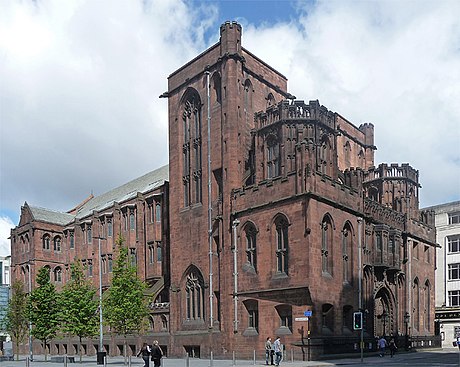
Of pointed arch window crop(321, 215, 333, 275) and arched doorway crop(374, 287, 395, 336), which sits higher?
pointed arch window crop(321, 215, 333, 275)

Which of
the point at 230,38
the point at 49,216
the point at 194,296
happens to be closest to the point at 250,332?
the point at 194,296

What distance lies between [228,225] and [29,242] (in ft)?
132

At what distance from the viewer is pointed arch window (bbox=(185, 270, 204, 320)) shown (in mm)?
46062

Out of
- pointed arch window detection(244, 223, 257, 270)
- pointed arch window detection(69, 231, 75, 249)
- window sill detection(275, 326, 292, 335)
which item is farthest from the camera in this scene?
pointed arch window detection(69, 231, 75, 249)

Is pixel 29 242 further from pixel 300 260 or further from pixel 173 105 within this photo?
pixel 300 260

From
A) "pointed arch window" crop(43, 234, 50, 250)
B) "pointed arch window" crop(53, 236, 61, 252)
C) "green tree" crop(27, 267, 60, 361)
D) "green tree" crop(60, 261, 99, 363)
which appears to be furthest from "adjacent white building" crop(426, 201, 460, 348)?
"pointed arch window" crop(43, 234, 50, 250)

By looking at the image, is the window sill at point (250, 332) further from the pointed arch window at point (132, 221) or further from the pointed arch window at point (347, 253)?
the pointed arch window at point (132, 221)

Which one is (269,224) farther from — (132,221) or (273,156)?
(132,221)

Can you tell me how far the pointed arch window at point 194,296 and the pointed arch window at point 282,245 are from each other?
28.8 ft

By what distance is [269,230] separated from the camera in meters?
40.1

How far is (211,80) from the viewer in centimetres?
4681

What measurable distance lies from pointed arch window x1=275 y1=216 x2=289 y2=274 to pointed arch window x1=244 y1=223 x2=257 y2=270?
2051 mm

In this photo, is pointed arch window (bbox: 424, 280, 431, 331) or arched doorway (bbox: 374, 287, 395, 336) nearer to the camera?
arched doorway (bbox: 374, 287, 395, 336)

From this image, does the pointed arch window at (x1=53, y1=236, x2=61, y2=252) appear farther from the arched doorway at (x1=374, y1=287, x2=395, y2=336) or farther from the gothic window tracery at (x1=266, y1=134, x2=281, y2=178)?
the arched doorway at (x1=374, y1=287, x2=395, y2=336)
